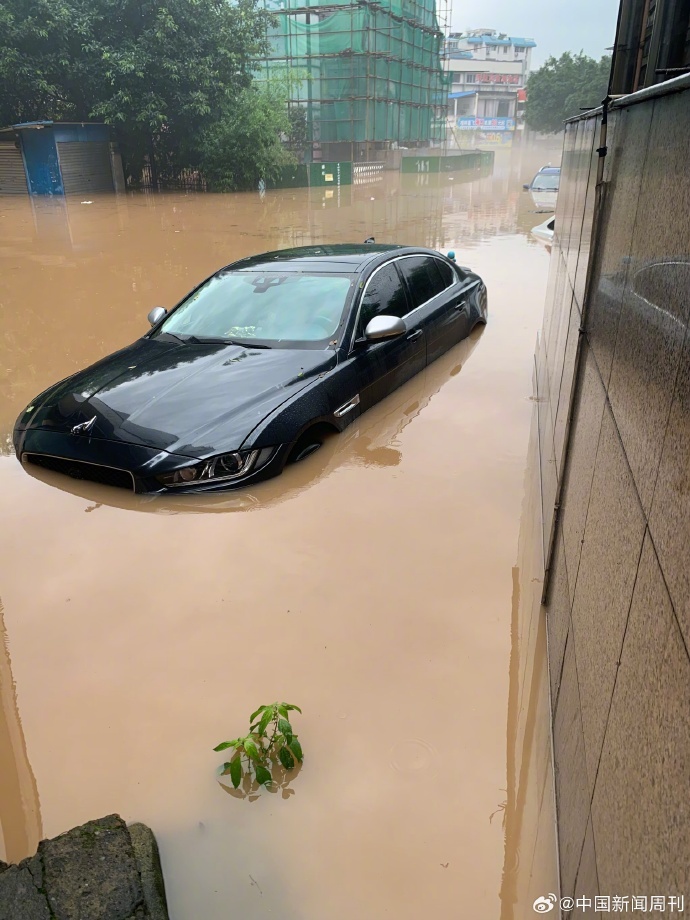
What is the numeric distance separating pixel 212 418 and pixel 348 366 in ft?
4.63

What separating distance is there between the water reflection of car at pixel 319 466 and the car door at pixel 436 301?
0.36 metres

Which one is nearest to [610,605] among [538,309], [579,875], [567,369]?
[579,875]

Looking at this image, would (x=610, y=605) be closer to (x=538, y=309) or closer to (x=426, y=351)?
(x=426, y=351)

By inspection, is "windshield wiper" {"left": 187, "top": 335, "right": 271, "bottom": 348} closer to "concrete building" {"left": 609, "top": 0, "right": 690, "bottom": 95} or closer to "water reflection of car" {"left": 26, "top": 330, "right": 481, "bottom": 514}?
"water reflection of car" {"left": 26, "top": 330, "right": 481, "bottom": 514}

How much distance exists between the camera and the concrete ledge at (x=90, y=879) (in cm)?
234

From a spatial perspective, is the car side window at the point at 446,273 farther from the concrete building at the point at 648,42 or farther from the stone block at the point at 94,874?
the stone block at the point at 94,874

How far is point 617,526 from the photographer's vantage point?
2.14 metres

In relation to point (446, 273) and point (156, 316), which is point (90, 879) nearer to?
point (156, 316)

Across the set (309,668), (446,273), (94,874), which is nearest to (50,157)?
(446,273)

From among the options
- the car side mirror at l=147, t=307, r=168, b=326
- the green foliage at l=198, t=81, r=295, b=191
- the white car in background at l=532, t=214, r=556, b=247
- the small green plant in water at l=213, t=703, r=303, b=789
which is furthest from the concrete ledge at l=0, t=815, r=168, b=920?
the green foliage at l=198, t=81, r=295, b=191

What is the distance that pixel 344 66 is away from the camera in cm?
4041

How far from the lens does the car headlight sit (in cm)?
490

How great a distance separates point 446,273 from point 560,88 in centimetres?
6377

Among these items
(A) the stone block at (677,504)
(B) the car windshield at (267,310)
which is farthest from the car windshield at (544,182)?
(A) the stone block at (677,504)
